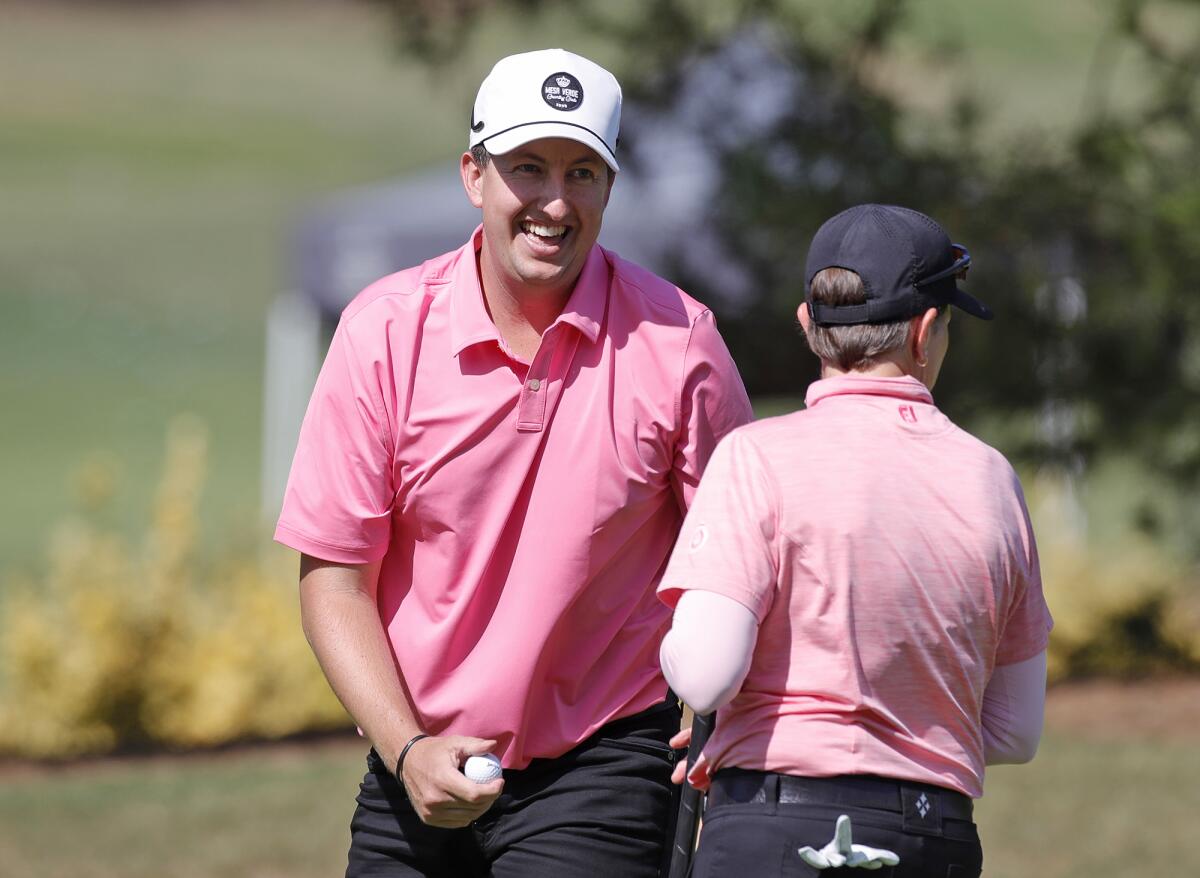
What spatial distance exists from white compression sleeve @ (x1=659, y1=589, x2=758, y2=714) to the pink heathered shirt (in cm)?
2

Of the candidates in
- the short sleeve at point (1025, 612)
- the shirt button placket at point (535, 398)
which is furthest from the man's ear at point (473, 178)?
the short sleeve at point (1025, 612)

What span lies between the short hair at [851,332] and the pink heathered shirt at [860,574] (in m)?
0.05

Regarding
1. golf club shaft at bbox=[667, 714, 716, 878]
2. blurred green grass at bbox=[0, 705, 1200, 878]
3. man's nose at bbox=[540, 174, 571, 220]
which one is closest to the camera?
golf club shaft at bbox=[667, 714, 716, 878]

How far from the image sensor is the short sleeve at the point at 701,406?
316cm

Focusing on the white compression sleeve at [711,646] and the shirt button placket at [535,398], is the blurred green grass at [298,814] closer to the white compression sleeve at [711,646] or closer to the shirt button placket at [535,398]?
the shirt button placket at [535,398]

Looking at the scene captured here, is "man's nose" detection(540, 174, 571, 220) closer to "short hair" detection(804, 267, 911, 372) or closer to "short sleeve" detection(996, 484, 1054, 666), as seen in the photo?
"short hair" detection(804, 267, 911, 372)

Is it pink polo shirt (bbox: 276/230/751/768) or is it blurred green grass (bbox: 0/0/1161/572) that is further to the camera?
blurred green grass (bbox: 0/0/1161/572)

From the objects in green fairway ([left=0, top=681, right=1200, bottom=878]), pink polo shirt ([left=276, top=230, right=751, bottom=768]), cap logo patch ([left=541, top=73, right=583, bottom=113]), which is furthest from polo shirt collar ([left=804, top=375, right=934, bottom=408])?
green fairway ([left=0, top=681, right=1200, bottom=878])

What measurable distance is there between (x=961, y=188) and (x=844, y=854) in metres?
6.62

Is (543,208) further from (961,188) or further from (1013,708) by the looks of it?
(961,188)

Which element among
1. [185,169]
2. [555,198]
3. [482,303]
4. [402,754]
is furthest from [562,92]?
[185,169]

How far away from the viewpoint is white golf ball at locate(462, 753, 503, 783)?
9.44 ft

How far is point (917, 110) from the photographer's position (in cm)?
875

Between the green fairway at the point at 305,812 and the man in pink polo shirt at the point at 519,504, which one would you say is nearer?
the man in pink polo shirt at the point at 519,504
